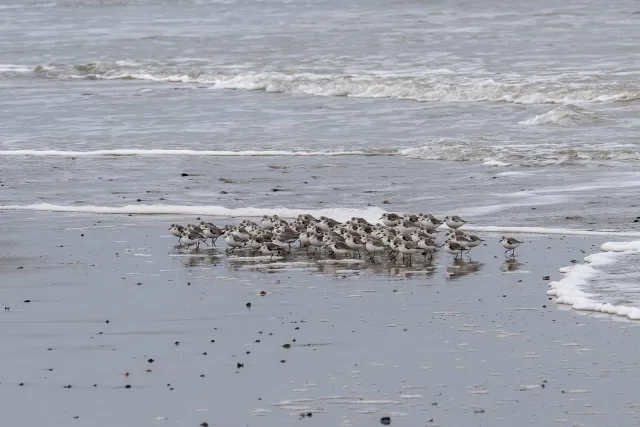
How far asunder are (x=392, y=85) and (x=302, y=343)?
28708 millimetres

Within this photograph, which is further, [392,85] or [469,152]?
[392,85]

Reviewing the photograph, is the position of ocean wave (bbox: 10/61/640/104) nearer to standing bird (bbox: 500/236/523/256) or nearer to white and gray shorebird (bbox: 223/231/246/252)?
standing bird (bbox: 500/236/523/256)

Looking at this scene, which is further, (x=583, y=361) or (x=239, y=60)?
(x=239, y=60)

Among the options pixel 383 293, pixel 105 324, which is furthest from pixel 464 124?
pixel 105 324

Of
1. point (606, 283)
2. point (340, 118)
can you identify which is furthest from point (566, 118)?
point (606, 283)

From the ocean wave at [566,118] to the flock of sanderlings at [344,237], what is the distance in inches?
529

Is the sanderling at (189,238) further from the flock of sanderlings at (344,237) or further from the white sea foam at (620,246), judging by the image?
the white sea foam at (620,246)

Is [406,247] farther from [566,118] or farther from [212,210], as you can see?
[566,118]

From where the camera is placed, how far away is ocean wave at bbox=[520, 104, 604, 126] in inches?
1272

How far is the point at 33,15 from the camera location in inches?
3413

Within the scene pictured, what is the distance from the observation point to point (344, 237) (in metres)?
18.3

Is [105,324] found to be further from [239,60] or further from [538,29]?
[538,29]

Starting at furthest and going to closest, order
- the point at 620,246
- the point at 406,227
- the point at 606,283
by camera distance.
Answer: the point at 406,227 < the point at 620,246 < the point at 606,283

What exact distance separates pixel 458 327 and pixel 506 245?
14.0 feet
